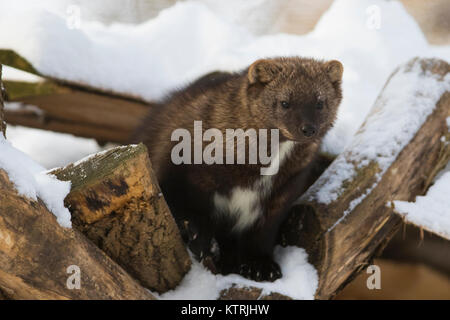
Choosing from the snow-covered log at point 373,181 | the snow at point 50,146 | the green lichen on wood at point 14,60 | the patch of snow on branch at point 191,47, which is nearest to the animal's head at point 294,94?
the snow-covered log at point 373,181

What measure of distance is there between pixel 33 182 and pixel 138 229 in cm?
49

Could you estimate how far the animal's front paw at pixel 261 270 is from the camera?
8.00ft

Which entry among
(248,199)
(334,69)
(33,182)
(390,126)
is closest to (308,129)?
(334,69)

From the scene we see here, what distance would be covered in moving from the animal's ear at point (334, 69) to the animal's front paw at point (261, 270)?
3.17 feet

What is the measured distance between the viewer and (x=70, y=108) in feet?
12.1

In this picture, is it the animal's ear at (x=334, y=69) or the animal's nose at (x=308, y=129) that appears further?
the animal's ear at (x=334, y=69)

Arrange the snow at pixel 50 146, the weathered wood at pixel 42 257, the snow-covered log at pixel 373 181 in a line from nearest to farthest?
the weathered wood at pixel 42 257 → the snow-covered log at pixel 373 181 → the snow at pixel 50 146

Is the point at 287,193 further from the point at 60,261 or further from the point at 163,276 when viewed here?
the point at 60,261

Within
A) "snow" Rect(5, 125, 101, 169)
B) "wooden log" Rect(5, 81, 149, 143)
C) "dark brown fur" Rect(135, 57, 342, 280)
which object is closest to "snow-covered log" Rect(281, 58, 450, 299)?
"dark brown fur" Rect(135, 57, 342, 280)

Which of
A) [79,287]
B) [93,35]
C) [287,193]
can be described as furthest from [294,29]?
[79,287]

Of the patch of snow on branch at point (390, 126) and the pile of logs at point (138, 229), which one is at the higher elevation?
the patch of snow on branch at point (390, 126)

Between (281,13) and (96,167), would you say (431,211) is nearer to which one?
(96,167)

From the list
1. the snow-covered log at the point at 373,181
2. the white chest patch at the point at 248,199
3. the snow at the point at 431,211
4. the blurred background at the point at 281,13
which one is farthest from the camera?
the blurred background at the point at 281,13

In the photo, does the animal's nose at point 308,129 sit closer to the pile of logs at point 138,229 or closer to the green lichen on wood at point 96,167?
the pile of logs at point 138,229
